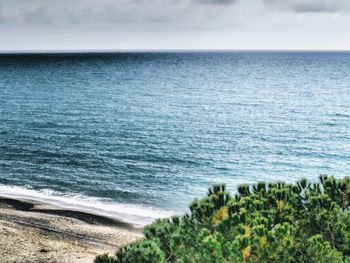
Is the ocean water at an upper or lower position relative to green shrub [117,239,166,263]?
lower

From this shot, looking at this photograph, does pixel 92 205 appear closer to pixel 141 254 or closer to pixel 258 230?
pixel 141 254

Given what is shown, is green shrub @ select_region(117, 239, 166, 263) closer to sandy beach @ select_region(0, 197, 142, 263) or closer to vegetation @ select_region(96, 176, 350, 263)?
vegetation @ select_region(96, 176, 350, 263)

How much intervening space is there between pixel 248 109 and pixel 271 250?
74287 mm

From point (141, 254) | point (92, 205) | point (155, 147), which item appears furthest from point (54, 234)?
point (155, 147)

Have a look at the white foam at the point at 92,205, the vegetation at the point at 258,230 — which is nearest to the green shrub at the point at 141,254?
the vegetation at the point at 258,230

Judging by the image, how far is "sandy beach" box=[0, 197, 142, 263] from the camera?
24.1 metres

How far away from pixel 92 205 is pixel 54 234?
A: 6924 millimetres

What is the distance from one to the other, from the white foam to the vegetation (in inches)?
700

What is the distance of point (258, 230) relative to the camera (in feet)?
35.8

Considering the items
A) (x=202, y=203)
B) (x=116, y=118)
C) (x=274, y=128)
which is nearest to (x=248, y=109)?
(x=274, y=128)

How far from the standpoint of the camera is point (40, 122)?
67062 mm

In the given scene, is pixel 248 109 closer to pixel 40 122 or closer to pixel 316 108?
pixel 316 108

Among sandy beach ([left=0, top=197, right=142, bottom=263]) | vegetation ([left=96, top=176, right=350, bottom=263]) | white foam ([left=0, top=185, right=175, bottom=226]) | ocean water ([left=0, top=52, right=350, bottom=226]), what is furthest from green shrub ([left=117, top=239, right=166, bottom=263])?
ocean water ([left=0, top=52, right=350, bottom=226])

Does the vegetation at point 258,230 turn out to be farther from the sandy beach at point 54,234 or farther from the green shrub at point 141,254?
the sandy beach at point 54,234
